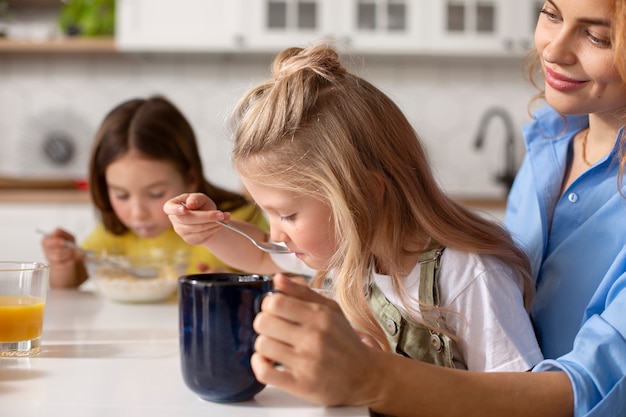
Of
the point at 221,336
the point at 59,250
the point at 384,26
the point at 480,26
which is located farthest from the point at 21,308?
the point at 480,26

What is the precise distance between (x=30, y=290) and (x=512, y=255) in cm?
66

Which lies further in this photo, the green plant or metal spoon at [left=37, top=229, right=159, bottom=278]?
the green plant

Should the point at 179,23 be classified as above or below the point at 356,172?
above

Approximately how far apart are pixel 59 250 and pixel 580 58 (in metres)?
1.21

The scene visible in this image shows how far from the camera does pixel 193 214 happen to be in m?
1.17

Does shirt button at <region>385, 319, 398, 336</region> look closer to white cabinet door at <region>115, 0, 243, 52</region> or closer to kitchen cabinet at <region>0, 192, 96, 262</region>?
kitchen cabinet at <region>0, 192, 96, 262</region>

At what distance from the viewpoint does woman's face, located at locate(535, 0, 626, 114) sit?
982mm

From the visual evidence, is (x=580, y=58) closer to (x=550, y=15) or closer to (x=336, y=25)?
(x=550, y=15)

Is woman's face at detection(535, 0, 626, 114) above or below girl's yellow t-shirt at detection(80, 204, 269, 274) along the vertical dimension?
above

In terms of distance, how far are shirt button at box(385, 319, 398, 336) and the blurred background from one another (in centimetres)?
251

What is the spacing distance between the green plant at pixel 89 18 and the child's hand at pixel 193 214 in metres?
2.72

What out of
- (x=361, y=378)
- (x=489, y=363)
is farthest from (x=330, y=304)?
(x=489, y=363)

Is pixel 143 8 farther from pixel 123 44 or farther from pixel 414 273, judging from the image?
pixel 414 273

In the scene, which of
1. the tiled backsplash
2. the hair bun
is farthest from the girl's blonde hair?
the tiled backsplash
